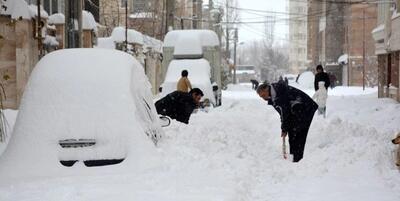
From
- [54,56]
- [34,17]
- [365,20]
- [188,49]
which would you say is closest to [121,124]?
[54,56]

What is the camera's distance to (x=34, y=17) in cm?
1548

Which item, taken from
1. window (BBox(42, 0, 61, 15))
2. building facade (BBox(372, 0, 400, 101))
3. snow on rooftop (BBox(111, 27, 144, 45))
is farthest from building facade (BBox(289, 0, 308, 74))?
window (BBox(42, 0, 61, 15))

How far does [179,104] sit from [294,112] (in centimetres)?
264

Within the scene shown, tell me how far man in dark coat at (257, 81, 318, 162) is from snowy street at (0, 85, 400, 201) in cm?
36

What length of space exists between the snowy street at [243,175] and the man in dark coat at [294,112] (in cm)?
36

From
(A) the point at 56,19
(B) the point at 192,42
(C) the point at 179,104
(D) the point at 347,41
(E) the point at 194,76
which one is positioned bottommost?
(C) the point at 179,104

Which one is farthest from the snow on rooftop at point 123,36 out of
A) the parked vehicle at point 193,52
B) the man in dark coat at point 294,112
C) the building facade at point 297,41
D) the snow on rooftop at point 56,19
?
the building facade at point 297,41

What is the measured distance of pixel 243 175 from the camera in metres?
7.21

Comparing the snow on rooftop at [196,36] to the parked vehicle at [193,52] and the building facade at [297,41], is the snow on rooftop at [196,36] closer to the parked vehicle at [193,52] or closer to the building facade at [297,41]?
the parked vehicle at [193,52]

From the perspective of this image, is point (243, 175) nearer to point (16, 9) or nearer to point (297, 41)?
point (16, 9)

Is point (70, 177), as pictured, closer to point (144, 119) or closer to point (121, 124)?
point (121, 124)

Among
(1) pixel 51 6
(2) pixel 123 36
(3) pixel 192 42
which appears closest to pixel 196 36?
(3) pixel 192 42

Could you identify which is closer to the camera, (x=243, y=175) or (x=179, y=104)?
(x=243, y=175)

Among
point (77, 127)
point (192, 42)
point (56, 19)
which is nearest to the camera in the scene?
point (77, 127)
